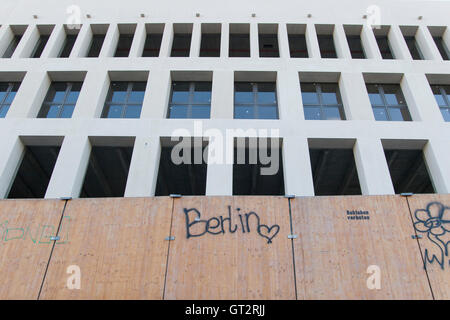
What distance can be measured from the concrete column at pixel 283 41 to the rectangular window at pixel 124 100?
625 centimetres

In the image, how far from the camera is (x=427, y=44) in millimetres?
14055

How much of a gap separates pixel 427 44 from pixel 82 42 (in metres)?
15.7

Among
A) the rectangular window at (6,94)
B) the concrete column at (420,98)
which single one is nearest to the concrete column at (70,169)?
the rectangular window at (6,94)

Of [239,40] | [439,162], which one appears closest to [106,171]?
[239,40]

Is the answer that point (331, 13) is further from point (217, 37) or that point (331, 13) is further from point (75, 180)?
point (75, 180)

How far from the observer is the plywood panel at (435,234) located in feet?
24.5

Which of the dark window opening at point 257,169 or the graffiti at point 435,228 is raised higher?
the dark window opening at point 257,169

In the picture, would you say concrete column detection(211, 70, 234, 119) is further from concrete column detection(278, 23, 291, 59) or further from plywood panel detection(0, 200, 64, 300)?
plywood panel detection(0, 200, 64, 300)

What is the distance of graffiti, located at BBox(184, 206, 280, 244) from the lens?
8.30 metres

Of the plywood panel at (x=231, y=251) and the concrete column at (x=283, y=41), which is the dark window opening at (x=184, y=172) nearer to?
the plywood panel at (x=231, y=251)

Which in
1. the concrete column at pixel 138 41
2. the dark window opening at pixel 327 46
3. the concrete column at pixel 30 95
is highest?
the dark window opening at pixel 327 46

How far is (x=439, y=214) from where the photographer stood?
27.5 ft
